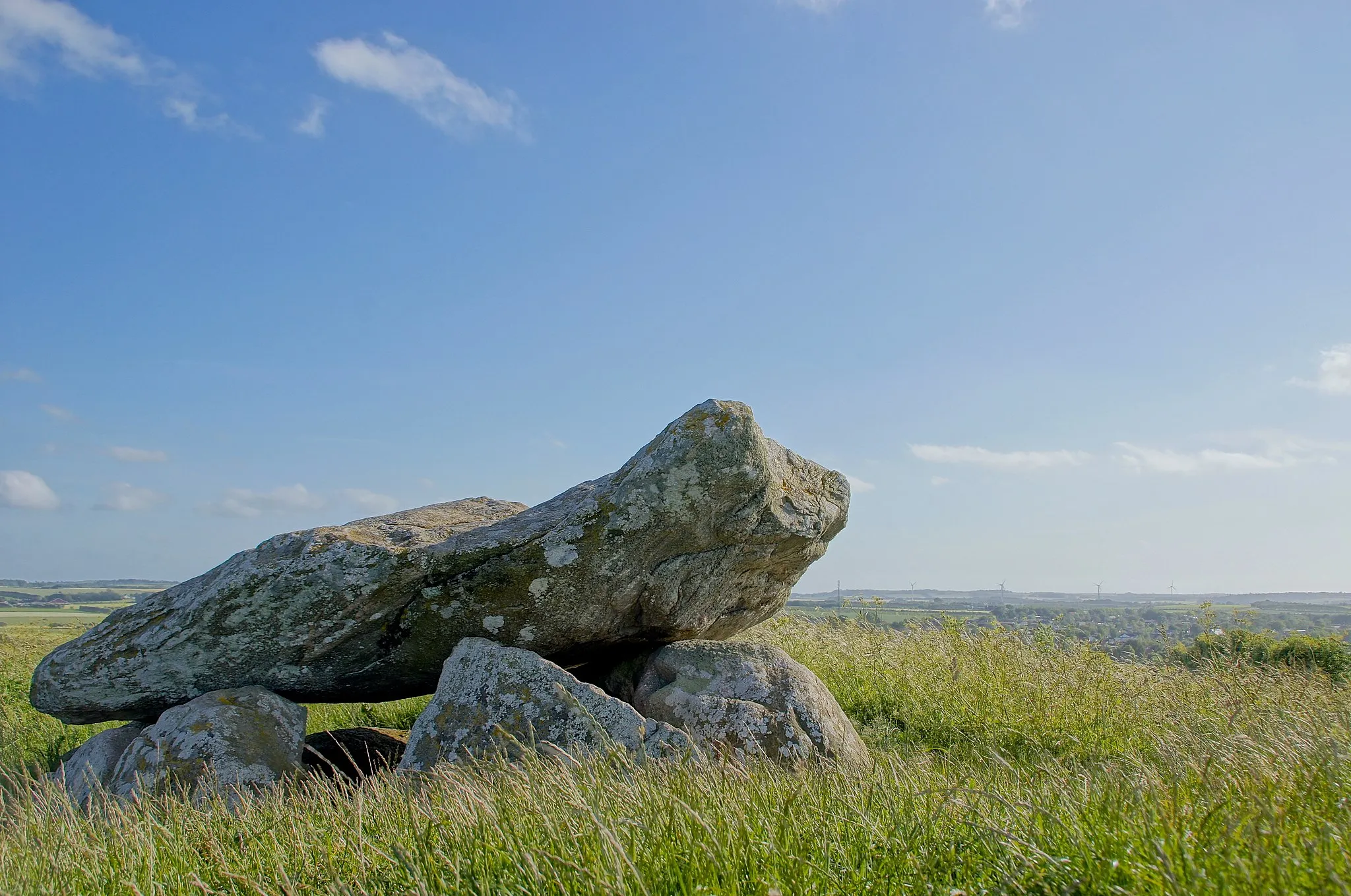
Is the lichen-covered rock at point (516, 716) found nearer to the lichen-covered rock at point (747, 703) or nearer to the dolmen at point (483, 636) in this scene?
the dolmen at point (483, 636)

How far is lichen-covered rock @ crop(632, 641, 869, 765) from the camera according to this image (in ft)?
23.1

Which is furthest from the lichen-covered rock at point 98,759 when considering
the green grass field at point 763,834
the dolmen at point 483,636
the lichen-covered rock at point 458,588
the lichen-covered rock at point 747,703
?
the lichen-covered rock at point 747,703

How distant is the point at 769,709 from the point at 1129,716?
4021mm

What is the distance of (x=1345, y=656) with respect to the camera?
14.1m

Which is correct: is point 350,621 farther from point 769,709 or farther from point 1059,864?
point 1059,864

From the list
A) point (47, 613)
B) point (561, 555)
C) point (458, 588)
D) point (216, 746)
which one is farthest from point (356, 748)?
point (47, 613)

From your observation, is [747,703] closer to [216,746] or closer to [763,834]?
[763,834]

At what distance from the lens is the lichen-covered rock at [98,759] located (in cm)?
750

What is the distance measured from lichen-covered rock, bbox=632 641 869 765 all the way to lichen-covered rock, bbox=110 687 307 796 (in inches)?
125

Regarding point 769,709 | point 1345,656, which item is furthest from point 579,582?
point 1345,656

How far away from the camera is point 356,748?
8852mm

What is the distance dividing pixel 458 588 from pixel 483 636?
53cm

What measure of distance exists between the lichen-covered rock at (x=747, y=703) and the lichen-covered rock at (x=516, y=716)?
1.98 ft

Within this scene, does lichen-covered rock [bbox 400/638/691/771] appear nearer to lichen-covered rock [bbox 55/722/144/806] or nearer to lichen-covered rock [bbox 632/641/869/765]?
lichen-covered rock [bbox 632/641/869/765]
